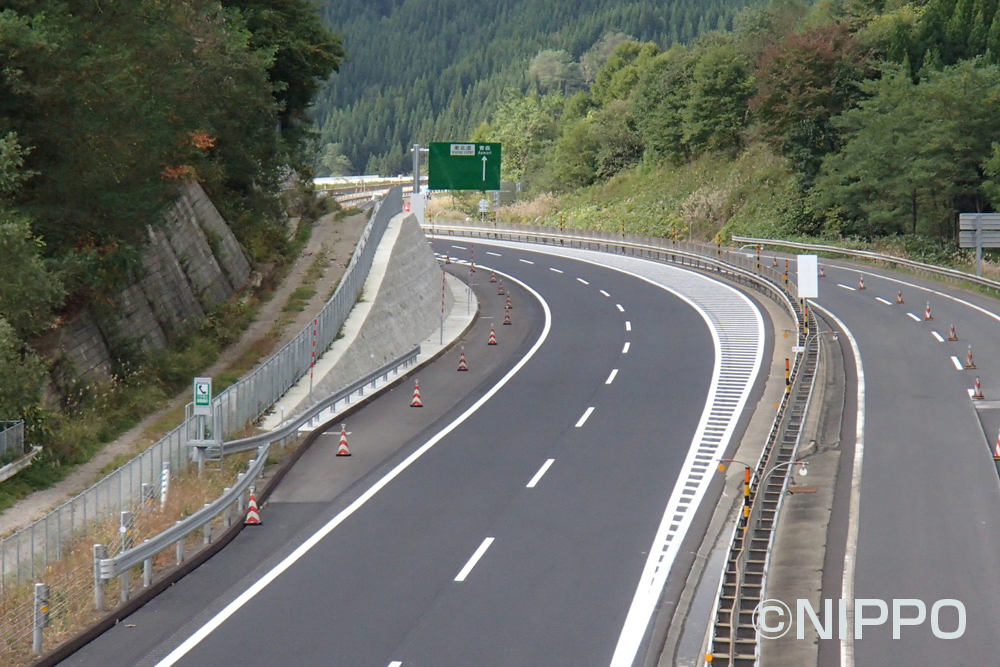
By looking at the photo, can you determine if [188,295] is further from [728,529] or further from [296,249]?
[728,529]

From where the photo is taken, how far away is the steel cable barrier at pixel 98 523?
50.7 feet

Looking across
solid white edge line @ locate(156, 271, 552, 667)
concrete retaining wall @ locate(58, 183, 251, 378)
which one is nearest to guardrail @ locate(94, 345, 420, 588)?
solid white edge line @ locate(156, 271, 552, 667)

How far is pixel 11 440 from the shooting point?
2212 centimetres

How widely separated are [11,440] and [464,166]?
123ft

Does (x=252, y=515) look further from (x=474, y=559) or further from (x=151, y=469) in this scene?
(x=474, y=559)

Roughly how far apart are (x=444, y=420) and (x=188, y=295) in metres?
9.86

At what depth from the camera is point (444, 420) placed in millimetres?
28266

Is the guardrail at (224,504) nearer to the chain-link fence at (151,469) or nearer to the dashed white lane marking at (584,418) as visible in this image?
the chain-link fence at (151,469)

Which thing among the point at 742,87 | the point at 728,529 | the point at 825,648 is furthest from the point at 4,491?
the point at 742,87

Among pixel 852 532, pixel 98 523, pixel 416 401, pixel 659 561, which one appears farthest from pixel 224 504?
pixel 416 401

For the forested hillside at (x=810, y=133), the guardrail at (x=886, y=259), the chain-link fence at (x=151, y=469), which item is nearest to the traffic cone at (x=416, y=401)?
the chain-link fence at (x=151, y=469)

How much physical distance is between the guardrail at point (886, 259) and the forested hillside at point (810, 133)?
4470 millimetres

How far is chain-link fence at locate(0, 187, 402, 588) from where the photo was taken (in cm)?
1711

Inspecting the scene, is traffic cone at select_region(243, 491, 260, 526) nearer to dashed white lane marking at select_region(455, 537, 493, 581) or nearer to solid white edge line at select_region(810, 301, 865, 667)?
dashed white lane marking at select_region(455, 537, 493, 581)
